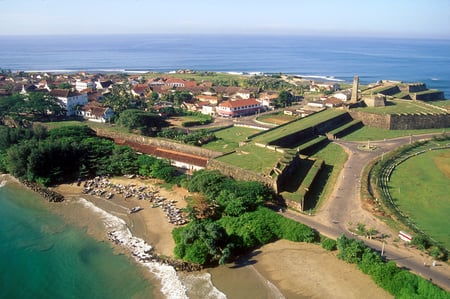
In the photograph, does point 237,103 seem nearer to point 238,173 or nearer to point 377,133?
point 377,133

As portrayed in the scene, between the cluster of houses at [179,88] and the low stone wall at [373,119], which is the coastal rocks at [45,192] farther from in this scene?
the low stone wall at [373,119]

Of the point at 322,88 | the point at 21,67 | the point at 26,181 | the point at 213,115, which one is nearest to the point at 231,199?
the point at 26,181

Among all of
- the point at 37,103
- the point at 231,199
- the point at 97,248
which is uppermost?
the point at 37,103

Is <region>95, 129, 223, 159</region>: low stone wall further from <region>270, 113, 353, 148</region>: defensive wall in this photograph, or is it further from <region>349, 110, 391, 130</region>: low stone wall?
<region>349, 110, 391, 130</region>: low stone wall

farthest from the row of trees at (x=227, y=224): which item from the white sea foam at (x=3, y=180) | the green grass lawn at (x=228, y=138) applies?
the white sea foam at (x=3, y=180)

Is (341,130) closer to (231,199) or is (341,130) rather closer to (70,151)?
(231,199)

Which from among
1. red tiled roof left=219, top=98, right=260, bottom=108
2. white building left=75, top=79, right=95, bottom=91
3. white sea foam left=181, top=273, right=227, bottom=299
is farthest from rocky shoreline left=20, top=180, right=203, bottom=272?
white building left=75, top=79, right=95, bottom=91
